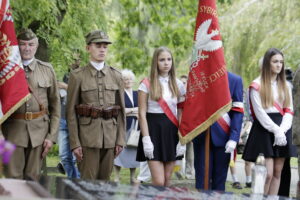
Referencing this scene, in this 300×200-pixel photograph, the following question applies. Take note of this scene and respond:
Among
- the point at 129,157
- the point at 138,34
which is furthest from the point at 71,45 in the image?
the point at 138,34

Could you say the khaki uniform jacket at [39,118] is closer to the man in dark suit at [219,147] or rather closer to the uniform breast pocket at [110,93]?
the uniform breast pocket at [110,93]

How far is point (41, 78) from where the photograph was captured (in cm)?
830

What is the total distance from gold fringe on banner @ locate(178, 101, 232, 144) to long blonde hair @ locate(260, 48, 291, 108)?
0.74 metres

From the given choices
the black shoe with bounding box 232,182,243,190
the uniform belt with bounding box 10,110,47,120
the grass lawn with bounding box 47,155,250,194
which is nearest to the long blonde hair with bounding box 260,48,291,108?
the grass lawn with bounding box 47,155,250,194

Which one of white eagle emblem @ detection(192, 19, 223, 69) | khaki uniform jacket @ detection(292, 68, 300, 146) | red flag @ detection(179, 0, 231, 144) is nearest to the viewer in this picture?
khaki uniform jacket @ detection(292, 68, 300, 146)

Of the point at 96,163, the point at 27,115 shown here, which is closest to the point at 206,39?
the point at 96,163

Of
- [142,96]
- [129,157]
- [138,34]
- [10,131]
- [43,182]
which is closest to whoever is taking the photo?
[43,182]

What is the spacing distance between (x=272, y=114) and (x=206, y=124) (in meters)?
0.99

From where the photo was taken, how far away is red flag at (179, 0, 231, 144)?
876cm

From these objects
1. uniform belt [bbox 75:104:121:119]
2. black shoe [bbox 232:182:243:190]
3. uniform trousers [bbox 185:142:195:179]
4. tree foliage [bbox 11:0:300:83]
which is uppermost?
tree foliage [bbox 11:0:300:83]

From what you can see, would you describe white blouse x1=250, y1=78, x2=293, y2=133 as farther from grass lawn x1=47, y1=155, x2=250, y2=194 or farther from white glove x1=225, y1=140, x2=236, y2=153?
grass lawn x1=47, y1=155, x2=250, y2=194

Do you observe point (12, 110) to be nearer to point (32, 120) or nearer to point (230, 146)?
point (32, 120)

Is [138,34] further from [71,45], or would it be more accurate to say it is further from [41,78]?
[41,78]

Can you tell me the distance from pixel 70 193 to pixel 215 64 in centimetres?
470
